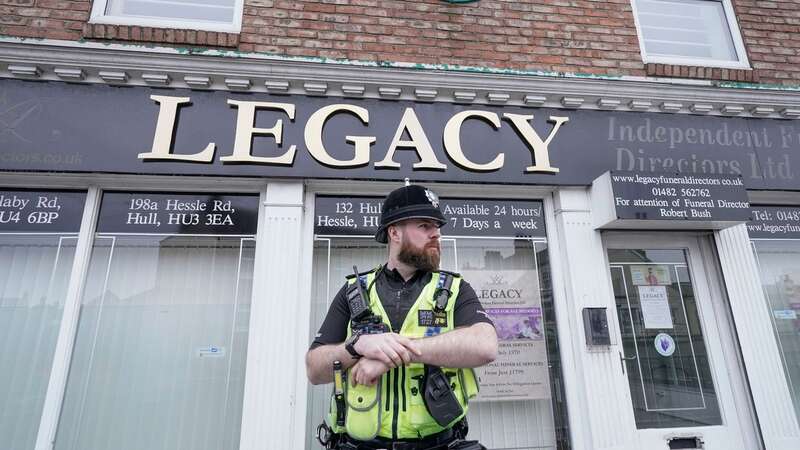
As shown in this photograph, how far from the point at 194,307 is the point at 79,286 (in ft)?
2.86

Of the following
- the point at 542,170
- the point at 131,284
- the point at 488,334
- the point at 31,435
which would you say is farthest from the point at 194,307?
the point at 542,170

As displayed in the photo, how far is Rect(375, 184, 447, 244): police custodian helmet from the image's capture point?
6.34ft

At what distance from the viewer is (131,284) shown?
337 cm

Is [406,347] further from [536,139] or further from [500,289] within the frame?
[536,139]

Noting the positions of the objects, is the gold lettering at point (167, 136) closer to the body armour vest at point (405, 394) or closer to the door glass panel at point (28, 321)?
the door glass panel at point (28, 321)

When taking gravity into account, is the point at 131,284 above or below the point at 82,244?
below

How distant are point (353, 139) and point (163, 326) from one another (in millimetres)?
2194

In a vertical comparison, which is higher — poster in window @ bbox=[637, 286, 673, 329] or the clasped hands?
poster in window @ bbox=[637, 286, 673, 329]

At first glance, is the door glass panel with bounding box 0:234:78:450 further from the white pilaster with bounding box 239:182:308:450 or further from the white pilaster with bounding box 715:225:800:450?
the white pilaster with bounding box 715:225:800:450

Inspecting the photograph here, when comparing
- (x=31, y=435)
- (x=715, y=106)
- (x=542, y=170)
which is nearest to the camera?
(x=31, y=435)

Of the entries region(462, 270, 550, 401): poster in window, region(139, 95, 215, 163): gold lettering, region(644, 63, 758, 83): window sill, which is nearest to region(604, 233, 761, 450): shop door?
region(462, 270, 550, 401): poster in window

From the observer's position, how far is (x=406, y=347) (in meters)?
1.58

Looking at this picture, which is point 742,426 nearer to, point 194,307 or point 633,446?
point 633,446

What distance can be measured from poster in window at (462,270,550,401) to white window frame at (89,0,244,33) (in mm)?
3239
